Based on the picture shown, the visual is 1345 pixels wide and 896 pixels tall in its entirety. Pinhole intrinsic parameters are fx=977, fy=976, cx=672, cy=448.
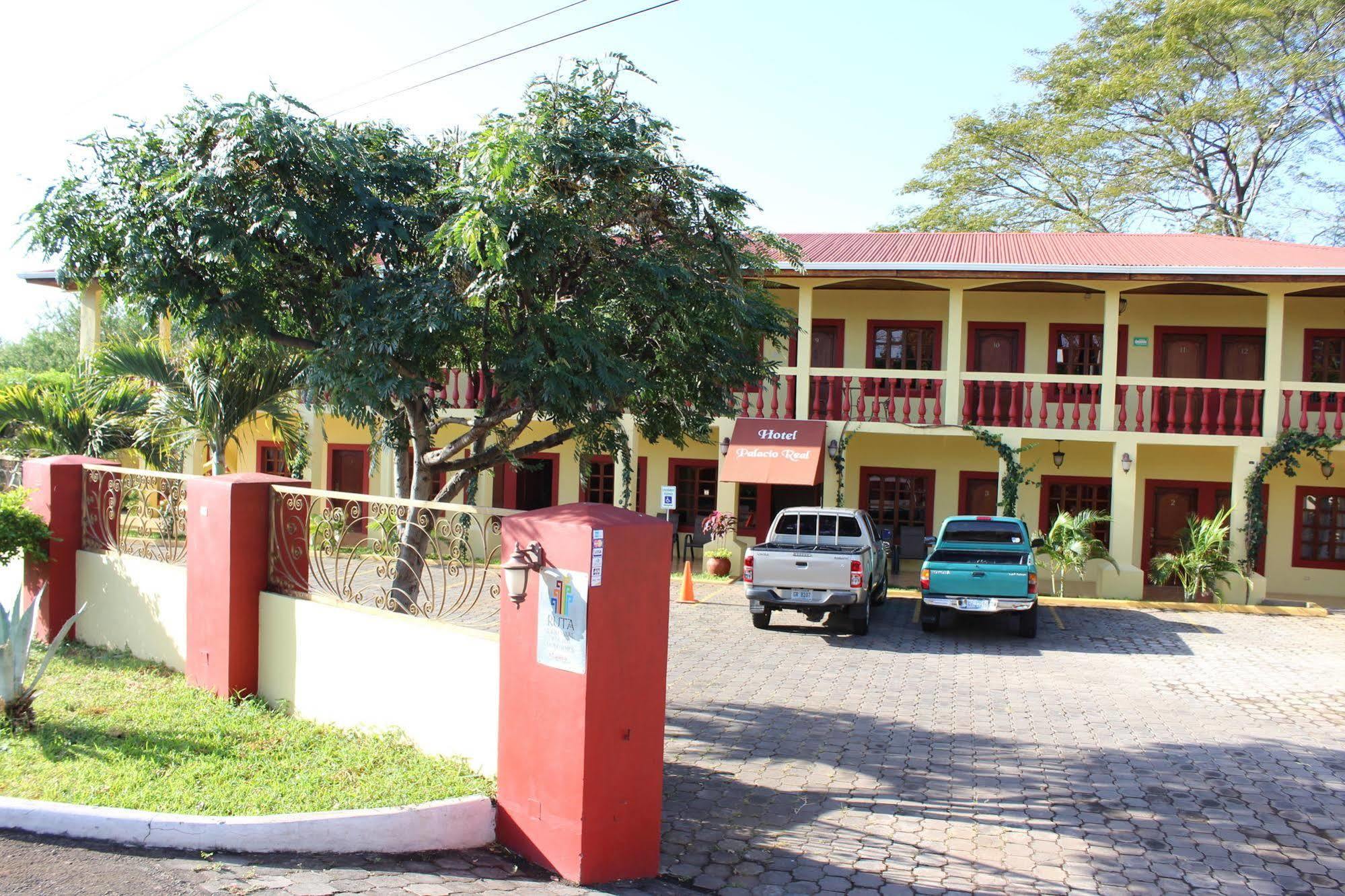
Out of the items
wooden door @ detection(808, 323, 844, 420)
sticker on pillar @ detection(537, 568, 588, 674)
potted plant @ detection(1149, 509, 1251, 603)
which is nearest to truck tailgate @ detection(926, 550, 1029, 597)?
potted plant @ detection(1149, 509, 1251, 603)

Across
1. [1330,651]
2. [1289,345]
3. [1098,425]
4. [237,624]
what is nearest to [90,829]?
[237,624]

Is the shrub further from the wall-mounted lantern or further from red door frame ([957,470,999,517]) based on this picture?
red door frame ([957,470,999,517])

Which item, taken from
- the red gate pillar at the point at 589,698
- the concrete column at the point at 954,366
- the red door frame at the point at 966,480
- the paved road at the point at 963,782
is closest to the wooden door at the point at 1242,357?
the red door frame at the point at 966,480

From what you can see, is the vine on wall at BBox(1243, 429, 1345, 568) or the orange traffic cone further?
the vine on wall at BBox(1243, 429, 1345, 568)

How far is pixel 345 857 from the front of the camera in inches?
194

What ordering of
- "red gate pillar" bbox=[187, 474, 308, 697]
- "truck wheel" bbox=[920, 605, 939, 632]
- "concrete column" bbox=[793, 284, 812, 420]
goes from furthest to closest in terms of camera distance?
"concrete column" bbox=[793, 284, 812, 420], "truck wheel" bbox=[920, 605, 939, 632], "red gate pillar" bbox=[187, 474, 308, 697]

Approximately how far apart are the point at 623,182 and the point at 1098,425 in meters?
12.4

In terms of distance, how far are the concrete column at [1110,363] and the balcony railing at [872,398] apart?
2605 mm

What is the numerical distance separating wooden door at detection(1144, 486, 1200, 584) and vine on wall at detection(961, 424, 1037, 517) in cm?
345

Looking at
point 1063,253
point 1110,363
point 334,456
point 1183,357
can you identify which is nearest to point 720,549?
point 1110,363

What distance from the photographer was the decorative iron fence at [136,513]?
8484 mm

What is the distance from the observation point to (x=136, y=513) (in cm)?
905

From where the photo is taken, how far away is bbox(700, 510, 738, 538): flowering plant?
16875mm

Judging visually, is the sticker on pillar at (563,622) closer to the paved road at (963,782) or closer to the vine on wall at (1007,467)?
the paved road at (963,782)
